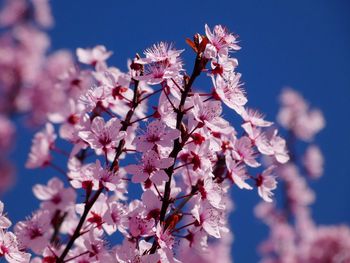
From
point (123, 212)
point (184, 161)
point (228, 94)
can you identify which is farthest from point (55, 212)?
point (228, 94)

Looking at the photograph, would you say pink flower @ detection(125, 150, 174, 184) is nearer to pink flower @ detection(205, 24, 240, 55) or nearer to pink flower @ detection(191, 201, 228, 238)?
pink flower @ detection(191, 201, 228, 238)

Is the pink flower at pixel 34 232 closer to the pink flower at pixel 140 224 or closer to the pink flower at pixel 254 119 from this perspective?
the pink flower at pixel 140 224

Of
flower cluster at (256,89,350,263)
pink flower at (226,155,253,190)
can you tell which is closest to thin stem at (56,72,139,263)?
pink flower at (226,155,253,190)

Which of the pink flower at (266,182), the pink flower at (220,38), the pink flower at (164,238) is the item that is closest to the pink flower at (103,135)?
the pink flower at (164,238)

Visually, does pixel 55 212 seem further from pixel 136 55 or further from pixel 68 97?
pixel 136 55

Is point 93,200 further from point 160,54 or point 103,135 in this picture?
point 160,54

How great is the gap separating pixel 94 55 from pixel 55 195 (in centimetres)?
85

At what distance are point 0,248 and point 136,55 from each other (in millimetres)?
944

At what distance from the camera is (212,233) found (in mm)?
1801

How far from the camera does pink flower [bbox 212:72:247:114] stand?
1.80 m

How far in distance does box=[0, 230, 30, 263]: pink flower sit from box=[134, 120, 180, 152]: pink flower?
58 cm

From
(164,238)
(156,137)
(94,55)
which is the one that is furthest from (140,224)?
(94,55)

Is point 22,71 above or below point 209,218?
above

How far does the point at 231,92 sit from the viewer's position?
1.85 meters
